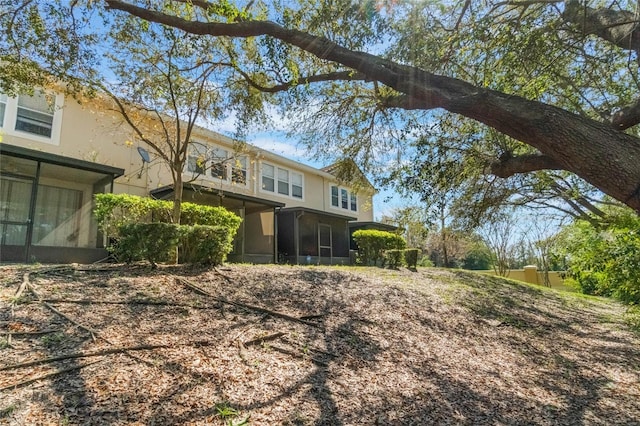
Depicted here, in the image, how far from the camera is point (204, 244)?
23.1 feet

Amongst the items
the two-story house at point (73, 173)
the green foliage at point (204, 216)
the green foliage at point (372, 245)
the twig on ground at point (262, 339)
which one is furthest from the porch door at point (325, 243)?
the twig on ground at point (262, 339)

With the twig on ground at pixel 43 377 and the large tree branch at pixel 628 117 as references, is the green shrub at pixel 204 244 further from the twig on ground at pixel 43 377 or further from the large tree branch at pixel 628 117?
the large tree branch at pixel 628 117

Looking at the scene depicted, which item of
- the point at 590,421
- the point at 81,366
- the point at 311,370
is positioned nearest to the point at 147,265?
the point at 81,366

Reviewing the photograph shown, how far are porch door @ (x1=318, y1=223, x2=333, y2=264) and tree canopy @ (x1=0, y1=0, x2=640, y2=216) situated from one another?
34.4 feet

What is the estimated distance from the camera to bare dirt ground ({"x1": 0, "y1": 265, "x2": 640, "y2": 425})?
2.88 metres

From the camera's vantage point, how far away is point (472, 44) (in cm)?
588

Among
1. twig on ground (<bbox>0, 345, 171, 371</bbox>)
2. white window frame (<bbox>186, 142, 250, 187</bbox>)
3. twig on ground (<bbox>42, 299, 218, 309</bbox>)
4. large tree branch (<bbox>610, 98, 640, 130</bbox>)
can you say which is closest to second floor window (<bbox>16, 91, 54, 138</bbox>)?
white window frame (<bbox>186, 142, 250, 187</bbox>)

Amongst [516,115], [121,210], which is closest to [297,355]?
[516,115]

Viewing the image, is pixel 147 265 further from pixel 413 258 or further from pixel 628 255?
pixel 413 258

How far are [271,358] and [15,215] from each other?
975 cm

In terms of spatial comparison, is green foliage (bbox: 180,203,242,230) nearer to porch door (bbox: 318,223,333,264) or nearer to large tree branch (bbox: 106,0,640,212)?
large tree branch (bbox: 106,0,640,212)

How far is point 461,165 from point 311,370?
6.17 metres

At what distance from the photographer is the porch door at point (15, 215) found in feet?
31.0

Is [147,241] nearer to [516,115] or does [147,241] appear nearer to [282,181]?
[516,115]
